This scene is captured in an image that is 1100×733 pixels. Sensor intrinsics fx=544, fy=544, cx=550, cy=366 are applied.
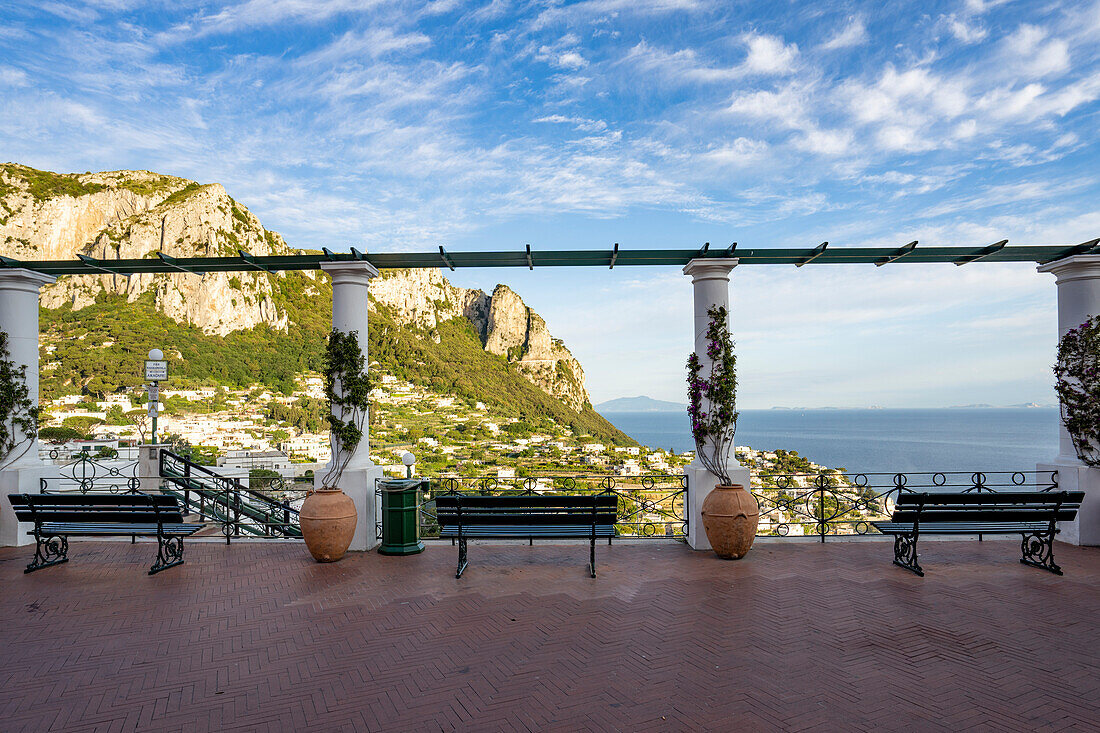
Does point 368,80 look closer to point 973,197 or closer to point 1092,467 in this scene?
point 973,197

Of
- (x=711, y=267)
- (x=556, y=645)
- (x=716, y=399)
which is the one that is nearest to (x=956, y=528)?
(x=716, y=399)

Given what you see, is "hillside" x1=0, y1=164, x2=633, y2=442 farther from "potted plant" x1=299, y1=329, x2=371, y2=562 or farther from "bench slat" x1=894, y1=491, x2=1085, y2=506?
"bench slat" x1=894, y1=491, x2=1085, y2=506

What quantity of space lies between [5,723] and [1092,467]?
1158cm

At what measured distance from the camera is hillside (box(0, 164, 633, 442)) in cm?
4062

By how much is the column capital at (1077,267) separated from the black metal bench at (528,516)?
720cm

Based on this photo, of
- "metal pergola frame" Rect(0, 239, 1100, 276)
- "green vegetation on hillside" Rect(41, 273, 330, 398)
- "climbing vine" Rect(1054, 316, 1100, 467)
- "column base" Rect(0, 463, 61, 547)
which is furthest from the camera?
"green vegetation on hillside" Rect(41, 273, 330, 398)

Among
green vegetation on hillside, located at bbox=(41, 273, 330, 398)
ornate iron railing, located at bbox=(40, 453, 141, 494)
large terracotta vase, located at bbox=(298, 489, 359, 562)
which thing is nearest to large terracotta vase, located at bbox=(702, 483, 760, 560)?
large terracotta vase, located at bbox=(298, 489, 359, 562)

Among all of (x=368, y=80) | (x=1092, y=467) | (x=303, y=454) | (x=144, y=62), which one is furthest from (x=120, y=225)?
(x=1092, y=467)

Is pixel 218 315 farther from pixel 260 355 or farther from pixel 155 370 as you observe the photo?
pixel 155 370

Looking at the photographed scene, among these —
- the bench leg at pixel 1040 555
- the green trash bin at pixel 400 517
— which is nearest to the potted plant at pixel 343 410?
the green trash bin at pixel 400 517

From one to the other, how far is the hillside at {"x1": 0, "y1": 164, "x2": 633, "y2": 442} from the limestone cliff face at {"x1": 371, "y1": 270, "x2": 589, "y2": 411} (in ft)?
0.69

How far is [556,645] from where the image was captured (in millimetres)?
4445

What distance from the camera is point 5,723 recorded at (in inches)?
129

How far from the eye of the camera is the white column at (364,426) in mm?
7488
